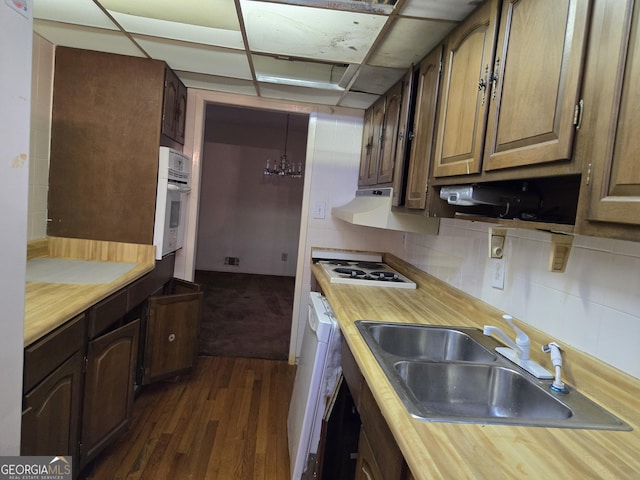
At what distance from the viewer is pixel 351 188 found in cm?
314

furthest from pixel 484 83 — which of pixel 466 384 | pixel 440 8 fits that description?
pixel 466 384

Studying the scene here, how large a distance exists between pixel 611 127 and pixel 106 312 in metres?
1.89

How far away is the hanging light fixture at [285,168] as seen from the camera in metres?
5.75

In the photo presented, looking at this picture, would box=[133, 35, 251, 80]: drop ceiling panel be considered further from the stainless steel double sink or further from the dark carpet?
the dark carpet

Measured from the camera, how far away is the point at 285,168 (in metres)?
5.73

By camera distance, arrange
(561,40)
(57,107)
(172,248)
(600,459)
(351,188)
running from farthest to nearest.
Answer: (351,188), (172,248), (57,107), (561,40), (600,459)

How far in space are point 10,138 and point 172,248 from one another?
6.19 feet

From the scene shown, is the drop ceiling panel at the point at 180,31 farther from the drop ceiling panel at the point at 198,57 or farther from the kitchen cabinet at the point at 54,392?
the kitchen cabinet at the point at 54,392

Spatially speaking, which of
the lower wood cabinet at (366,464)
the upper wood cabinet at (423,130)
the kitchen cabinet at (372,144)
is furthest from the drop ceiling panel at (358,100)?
the lower wood cabinet at (366,464)

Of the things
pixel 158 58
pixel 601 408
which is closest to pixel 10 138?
pixel 601 408

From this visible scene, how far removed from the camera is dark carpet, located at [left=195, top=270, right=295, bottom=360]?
3396mm

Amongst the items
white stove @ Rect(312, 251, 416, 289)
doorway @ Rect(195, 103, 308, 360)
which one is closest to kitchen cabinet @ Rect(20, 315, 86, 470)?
white stove @ Rect(312, 251, 416, 289)

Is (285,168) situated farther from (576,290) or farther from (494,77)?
(576,290)

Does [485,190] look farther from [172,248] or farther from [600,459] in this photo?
[172,248]
